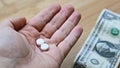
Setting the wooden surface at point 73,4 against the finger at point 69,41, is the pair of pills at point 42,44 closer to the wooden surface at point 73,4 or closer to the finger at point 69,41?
the finger at point 69,41

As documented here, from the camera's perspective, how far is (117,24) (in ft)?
3.06

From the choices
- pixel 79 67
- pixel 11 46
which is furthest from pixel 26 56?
pixel 79 67

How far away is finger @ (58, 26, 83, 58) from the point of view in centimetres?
79

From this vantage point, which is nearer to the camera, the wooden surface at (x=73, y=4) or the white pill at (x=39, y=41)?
the white pill at (x=39, y=41)

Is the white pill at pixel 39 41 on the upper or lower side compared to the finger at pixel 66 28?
lower

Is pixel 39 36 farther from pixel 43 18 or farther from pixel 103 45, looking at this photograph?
pixel 103 45

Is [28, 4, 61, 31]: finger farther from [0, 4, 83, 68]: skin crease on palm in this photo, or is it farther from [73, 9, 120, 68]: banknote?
[73, 9, 120, 68]: banknote

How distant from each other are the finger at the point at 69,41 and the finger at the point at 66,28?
0.02 m

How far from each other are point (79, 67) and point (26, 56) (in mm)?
181

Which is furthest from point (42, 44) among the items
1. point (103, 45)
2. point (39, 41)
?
point (103, 45)

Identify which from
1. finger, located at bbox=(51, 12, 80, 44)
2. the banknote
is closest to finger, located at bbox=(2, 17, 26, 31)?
finger, located at bbox=(51, 12, 80, 44)

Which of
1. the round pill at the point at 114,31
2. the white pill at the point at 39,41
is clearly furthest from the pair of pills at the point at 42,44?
the round pill at the point at 114,31

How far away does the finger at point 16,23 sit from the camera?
79 cm

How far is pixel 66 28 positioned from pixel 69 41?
0.05 metres
